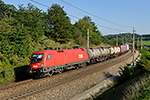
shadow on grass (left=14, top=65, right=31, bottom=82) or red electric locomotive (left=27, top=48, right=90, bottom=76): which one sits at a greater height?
red electric locomotive (left=27, top=48, right=90, bottom=76)

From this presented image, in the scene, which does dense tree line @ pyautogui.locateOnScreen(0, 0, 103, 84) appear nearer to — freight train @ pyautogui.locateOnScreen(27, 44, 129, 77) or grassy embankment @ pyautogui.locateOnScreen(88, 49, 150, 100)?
freight train @ pyautogui.locateOnScreen(27, 44, 129, 77)

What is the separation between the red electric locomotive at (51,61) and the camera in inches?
525

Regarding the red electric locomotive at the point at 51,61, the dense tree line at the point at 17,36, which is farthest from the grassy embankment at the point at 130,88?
the dense tree line at the point at 17,36

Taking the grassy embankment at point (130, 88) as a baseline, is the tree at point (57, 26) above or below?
above

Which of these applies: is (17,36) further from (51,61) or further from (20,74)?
(51,61)

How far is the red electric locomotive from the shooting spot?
1334cm

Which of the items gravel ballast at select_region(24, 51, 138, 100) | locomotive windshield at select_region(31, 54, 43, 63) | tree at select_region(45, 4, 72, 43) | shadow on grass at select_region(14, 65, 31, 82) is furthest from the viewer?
tree at select_region(45, 4, 72, 43)

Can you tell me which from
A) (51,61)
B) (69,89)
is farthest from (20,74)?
(69,89)

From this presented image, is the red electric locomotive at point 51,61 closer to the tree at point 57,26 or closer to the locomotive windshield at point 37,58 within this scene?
the locomotive windshield at point 37,58

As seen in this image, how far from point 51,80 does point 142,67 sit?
37.7 ft

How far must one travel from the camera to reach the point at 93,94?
36.2 ft

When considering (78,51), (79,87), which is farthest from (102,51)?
(79,87)

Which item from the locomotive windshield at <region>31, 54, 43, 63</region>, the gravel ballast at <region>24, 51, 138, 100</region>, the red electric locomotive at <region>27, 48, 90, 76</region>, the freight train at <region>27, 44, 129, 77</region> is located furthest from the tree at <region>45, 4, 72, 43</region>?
the gravel ballast at <region>24, 51, 138, 100</region>

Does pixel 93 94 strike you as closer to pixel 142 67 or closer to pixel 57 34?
pixel 142 67
